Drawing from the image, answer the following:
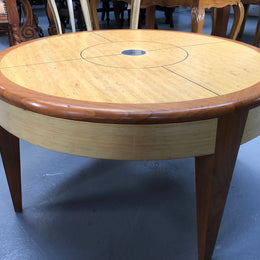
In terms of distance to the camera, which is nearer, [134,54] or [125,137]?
[125,137]

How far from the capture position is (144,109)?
477 millimetres

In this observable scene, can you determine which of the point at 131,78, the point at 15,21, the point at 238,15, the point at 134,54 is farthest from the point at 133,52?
the point at 238,15

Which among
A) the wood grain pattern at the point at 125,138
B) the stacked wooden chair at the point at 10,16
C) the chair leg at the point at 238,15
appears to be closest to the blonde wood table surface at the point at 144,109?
the wood grain pattern at the point at 125,138

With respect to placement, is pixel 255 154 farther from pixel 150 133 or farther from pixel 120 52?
pixel 150 133

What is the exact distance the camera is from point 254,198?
101cm

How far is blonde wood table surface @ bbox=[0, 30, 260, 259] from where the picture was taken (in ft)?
1.60

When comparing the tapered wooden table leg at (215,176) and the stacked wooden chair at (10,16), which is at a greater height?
the stacked wooden chair at (10,16)

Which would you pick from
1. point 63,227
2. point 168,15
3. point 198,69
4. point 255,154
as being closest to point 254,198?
point 255,154

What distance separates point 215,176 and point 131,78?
0.98 ft

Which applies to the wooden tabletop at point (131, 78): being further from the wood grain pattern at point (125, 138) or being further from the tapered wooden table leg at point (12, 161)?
the tapered wooden table leg at point (12, 161)

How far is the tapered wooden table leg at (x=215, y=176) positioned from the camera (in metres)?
0.52

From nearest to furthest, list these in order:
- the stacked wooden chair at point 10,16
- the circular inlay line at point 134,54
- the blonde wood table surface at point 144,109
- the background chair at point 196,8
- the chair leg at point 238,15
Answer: the blonde wood table surface at point 144,109
the circular inlay line at point 134,54
the background chair at point 196,8
the stacked wooden chair at point 10,16
the chair leg at point 238,15

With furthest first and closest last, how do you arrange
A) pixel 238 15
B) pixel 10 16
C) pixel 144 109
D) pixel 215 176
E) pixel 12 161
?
pixel 238 15 → pixel 10 16 → pixel 12 161 → pixel 215 176 → pixel 144 109

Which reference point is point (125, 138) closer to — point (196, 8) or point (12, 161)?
point (12, 161)
